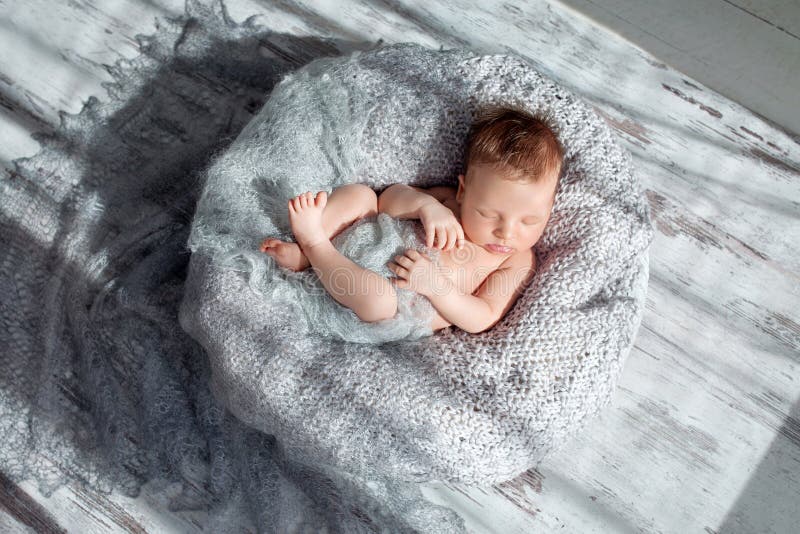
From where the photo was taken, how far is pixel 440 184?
4.18 feet

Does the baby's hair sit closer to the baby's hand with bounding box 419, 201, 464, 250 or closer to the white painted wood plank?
the baby's hand with bounding box 419, 201, 464, 250

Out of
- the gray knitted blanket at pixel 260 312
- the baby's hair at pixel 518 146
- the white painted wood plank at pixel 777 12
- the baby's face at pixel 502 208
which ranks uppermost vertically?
the white painted wood plank at pixel 777 12

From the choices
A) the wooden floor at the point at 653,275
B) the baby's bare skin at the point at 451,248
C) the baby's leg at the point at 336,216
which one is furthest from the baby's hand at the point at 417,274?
the wooden floor at the point at 653,275

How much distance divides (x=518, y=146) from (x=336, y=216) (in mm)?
329

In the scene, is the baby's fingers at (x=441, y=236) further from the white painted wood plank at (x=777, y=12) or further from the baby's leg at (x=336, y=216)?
the white painted wood plank at (x=777, y=12)

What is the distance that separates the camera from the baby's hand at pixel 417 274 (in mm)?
1126

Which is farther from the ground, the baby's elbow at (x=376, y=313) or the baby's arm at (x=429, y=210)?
the baby's arm at (x=429, y=210)

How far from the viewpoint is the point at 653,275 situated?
1.34 m

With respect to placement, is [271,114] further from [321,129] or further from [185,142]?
[185,142]

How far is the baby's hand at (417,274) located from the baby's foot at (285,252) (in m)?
0.16

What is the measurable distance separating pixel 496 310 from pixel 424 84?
392mm

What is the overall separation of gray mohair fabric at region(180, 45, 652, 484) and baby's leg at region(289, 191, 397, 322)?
4 centimetres

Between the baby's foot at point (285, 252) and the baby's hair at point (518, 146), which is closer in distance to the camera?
the baby's hair at point (518, 146)

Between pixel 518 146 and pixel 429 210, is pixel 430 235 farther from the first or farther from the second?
pixel 518 146
